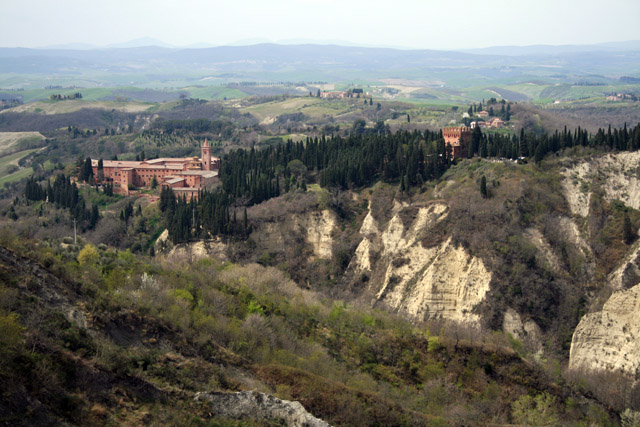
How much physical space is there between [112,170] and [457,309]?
44.8m

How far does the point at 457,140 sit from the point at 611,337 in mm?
26326

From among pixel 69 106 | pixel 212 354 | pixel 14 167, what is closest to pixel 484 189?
pixel 212 354

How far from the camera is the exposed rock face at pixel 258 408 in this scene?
21516 millimetres

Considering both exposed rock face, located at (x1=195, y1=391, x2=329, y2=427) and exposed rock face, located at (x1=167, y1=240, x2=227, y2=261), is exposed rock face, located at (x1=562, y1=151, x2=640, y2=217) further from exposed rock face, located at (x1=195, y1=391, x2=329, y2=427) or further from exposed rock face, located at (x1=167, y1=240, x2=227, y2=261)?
exposed rock face, located at (x1=195, y1=391, x2=329, y2=427)

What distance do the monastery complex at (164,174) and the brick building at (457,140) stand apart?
23.4 metres

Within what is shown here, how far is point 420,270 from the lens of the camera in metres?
47.4

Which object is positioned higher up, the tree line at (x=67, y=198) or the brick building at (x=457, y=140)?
the brick building at (x=457, y=140)

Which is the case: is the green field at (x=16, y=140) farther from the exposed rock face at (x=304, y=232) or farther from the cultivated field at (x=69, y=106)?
the exposed rock face at (x=304, y=232)

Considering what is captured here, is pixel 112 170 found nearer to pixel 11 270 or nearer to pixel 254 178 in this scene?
pixel 254 178

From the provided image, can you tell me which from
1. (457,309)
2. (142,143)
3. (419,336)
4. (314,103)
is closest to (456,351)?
(419,336)

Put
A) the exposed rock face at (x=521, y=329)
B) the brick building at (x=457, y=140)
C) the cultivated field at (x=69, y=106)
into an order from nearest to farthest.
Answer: the exposed rock face at (x=521, y=329) → the brick building at (x=457, y=140) → the cultivated field at (x=69, y=106)

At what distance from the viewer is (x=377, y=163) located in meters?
60.8

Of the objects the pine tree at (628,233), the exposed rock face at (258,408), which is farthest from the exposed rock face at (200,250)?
the exposed rock face at (258,408)

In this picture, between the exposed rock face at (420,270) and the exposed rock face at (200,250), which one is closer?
the exposed rock face at (420,270)
